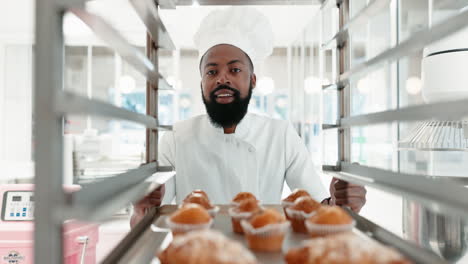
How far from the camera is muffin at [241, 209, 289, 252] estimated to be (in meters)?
0.74

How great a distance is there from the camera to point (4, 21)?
6109mm

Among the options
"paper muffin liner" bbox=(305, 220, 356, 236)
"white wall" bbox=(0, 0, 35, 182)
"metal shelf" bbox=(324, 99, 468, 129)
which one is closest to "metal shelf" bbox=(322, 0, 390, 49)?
"metal shelf" bbox=(324, 99, 468, 129)

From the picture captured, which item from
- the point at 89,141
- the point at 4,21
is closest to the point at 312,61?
the point at 89,141

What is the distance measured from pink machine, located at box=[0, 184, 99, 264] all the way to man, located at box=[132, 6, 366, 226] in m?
Result: 0.57

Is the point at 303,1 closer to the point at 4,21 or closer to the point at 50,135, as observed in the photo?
the point at 50,135

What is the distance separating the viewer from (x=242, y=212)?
868mm

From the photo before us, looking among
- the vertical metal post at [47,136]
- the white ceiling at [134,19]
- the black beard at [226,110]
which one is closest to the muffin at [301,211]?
→ the vertical metal post at [47,136]

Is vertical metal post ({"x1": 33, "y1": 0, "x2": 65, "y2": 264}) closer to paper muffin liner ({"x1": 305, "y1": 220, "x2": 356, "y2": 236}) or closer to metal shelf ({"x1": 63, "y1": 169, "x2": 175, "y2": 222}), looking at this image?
metal shelf ({"x1": 63, "y1": 169, "x2": 175, "y2": 222})

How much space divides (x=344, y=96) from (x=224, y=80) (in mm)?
701

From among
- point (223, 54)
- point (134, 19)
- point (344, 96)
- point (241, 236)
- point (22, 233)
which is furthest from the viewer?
point (134, 19)

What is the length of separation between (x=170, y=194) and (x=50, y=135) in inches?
51.4

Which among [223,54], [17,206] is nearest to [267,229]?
[223,54]

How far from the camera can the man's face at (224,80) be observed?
170 cm

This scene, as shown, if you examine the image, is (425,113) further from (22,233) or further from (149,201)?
(22,233)
